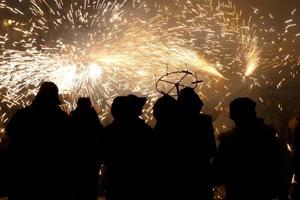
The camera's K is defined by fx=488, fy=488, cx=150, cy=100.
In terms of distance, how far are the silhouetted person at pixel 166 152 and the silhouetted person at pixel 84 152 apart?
143cm

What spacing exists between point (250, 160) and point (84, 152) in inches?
94.9

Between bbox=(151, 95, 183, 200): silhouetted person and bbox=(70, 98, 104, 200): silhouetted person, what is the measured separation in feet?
4.68

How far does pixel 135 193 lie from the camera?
459 centimetres

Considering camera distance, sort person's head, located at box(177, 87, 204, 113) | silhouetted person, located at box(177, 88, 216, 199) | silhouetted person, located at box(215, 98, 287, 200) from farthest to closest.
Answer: person's head, located at box(177, 87, 204, 113), silhouetted person, located at box(177, 88, 216, 199), silhouetted person, located at box(215, 98, 287, 200)

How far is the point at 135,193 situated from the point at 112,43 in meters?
8.81

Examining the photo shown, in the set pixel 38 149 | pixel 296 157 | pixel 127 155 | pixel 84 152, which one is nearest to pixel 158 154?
pixel 127 155

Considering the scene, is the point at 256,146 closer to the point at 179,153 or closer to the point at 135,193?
the point at 179,153

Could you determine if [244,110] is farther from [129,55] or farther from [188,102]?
[129,55]

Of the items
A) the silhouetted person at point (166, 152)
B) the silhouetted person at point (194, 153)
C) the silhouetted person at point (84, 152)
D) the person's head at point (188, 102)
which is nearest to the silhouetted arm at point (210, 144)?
the silhouetted person at point (194, 153)

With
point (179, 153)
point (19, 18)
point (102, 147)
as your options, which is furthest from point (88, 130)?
point (19, 18)

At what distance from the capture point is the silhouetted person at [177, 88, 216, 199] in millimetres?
4398

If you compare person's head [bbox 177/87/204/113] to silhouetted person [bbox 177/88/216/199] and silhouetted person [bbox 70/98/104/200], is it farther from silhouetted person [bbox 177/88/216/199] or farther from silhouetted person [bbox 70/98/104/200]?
silhouetted person [bbox 70/98/104/200]

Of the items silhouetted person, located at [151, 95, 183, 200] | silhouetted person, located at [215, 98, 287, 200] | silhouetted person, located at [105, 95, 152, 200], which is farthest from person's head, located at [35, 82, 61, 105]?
silhouetted person, located at [215, 98, 287, 200]

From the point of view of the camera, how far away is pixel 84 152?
5.92 meters
